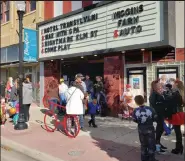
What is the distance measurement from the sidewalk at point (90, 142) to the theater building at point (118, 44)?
84.1 inches

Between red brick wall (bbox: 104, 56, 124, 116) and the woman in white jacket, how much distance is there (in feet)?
11.2

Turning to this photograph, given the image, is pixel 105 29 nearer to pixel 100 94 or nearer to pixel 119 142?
pixel 100 94

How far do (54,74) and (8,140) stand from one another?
6.75 metres

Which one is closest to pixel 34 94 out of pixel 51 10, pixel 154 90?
pixel 51 10

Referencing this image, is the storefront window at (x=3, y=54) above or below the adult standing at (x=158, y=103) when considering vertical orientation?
above

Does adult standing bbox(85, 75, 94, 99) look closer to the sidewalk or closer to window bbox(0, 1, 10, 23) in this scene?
the sidewalk

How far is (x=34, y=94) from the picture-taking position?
51.5ft

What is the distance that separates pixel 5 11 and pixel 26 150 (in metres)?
14.5

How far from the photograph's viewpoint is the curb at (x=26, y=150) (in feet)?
18.7

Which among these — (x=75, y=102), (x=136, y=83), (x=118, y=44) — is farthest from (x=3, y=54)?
(x=75, y=102)

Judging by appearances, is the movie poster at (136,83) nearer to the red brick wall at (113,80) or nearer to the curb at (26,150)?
the red brick wall at (113,80)

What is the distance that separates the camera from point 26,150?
6.27 m

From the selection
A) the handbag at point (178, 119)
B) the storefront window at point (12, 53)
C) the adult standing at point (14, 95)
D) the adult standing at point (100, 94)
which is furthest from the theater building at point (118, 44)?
the storefront window at point (12, 53)

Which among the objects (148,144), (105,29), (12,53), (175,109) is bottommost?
(148,144)
